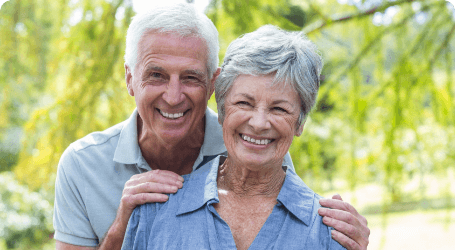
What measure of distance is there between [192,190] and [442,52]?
197cm

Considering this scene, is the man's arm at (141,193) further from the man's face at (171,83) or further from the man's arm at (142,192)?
the man's face at (171,83)

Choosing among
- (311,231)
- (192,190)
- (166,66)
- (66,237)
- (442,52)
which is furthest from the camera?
(442,52)

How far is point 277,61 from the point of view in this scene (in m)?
1.39

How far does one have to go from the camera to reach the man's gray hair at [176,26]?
1717 millimetres

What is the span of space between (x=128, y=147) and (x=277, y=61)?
0.91 metres

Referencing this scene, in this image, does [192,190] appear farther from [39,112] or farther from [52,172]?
[39,112]

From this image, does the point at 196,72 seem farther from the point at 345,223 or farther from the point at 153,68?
the point at 345,223

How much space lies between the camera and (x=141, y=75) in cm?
177

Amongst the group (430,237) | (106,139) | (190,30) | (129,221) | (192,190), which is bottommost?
(430,237)

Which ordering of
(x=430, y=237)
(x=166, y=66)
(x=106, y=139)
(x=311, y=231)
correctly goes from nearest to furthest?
1. (x=311, y=231)
2. (x=166, y=66)
3. (x=106, y=139)
4. (x=430, y=237)

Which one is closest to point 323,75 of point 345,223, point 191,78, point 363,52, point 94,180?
point 363,52

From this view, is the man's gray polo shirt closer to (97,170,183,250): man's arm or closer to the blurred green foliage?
(97,170,183,250): man's arm

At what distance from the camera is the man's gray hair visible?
172cm

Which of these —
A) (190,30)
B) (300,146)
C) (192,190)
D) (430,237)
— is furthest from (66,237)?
(430,237)
